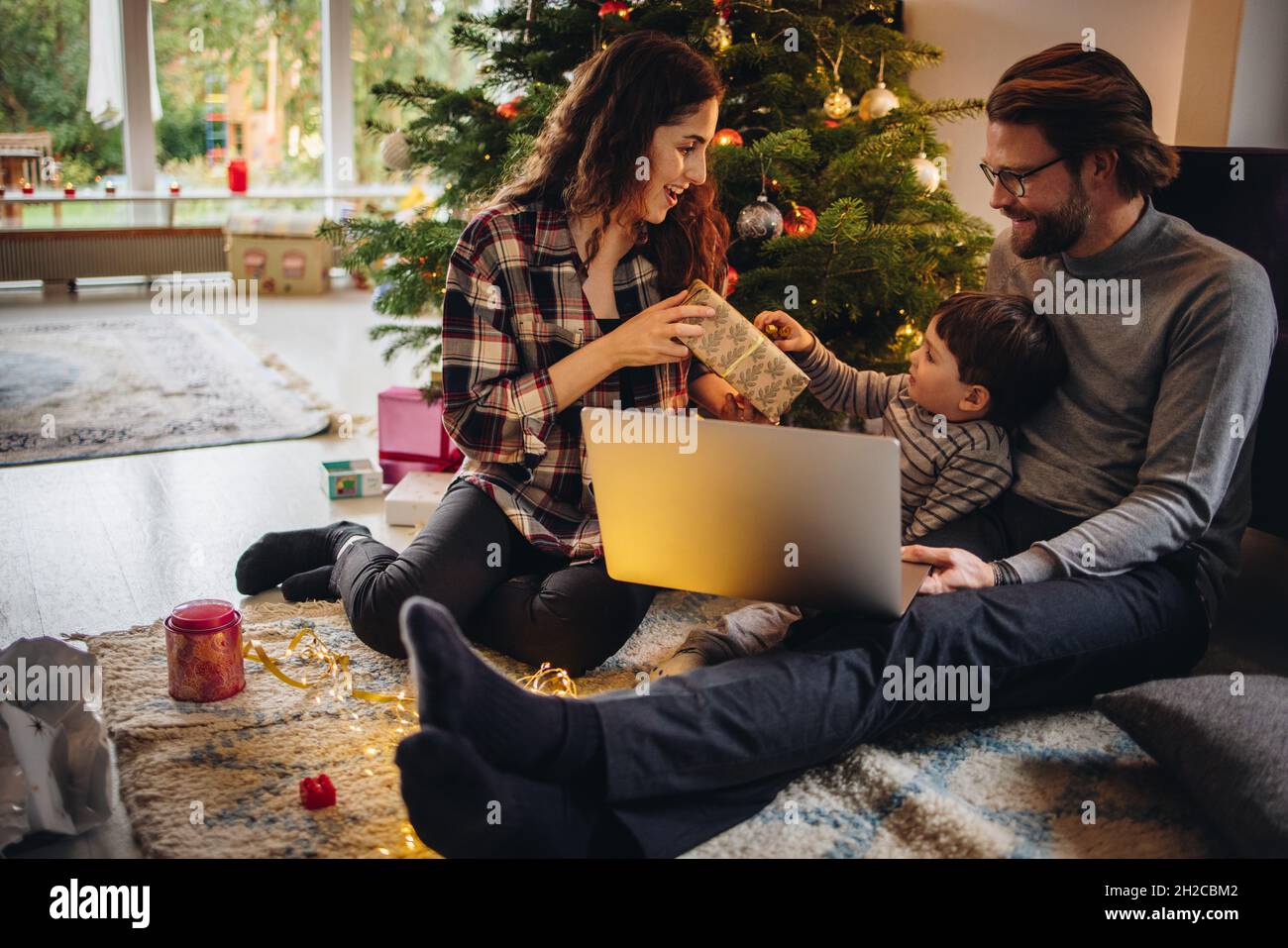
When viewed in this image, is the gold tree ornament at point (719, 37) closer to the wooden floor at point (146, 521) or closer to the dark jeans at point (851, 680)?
the dark jeans at point (851, 680)

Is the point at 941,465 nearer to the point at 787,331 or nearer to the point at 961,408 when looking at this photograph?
the point at 961,408

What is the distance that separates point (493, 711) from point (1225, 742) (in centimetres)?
88

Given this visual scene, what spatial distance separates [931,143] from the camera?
7.68ft

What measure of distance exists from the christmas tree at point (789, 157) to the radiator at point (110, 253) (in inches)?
156

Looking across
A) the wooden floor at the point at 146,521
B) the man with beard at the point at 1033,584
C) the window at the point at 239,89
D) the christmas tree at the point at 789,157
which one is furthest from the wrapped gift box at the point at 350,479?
Answer: the window at the point at 239,89

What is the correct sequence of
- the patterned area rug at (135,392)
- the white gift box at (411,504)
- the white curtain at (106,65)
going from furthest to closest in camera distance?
the white curtain at (106,65), the patterned area rug at (135,392), the white gift box at (411,504)

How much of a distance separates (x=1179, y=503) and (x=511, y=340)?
1.04 m

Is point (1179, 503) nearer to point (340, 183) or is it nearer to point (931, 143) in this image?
point (931, 143)

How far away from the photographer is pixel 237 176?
21.9ft

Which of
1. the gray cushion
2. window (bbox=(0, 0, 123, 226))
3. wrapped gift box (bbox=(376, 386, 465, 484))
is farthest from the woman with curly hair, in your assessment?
window (bbox=(0, 0, 123, 226))

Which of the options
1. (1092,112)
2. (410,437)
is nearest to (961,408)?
(1092,112)

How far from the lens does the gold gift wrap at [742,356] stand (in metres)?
1.83
